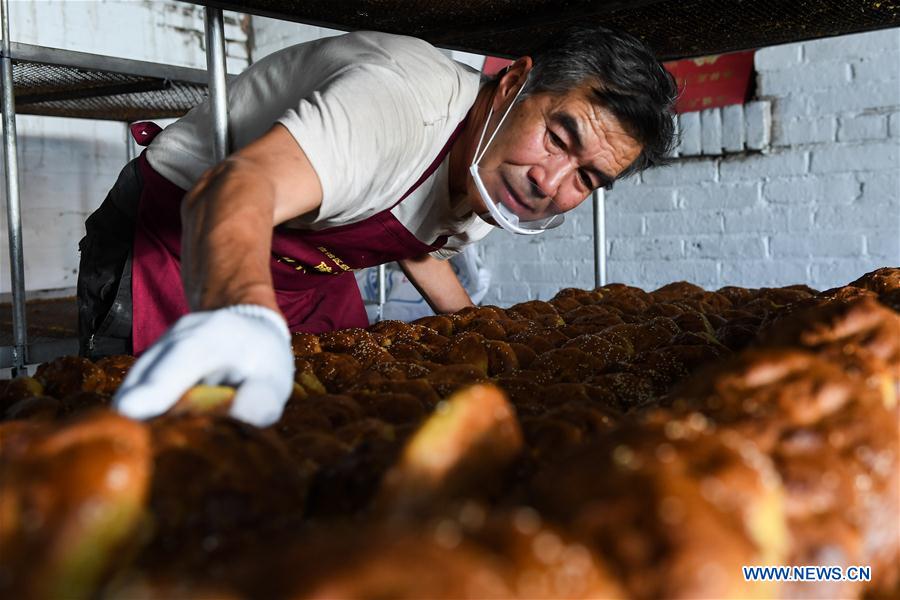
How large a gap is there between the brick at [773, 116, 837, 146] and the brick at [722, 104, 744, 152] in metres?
0.24

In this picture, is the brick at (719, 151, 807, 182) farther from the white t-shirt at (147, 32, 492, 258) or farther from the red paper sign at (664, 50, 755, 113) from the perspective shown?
the white t-shirt at (147, 32, 492, 258)

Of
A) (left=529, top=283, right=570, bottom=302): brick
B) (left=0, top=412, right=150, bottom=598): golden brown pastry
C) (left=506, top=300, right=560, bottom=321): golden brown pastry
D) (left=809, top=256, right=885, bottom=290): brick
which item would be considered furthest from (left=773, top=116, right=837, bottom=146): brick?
(left=0, top=412, right=150, bottom=598): golden brown pastry

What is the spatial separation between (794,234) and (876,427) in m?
4.99

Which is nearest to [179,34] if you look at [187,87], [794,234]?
[187,87]

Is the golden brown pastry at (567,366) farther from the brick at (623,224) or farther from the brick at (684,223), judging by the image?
the brick at (623,224)

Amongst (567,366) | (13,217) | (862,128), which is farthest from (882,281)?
(862,128)

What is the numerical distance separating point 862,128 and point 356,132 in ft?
14.7

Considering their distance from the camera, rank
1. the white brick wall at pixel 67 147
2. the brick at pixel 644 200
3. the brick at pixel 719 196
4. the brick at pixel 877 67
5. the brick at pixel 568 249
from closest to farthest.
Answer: the brick at pixel 877 67
the brick at pixel 719 196
the brick at pixel 644 200
the white brick wall at pixel 67 147
the brick at pixel 568 249

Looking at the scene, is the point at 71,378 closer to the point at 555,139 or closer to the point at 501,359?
the point at 501,359

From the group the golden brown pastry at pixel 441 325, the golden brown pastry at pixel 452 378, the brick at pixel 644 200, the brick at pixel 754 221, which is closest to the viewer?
the golden brown pastry at pixel 452 378

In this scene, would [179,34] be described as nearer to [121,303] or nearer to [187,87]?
[187,87]

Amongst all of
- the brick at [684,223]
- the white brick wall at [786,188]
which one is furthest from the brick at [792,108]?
the brick at [684,223]

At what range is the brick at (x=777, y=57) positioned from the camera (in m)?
5.23

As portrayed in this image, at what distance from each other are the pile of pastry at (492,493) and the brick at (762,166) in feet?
15.4
